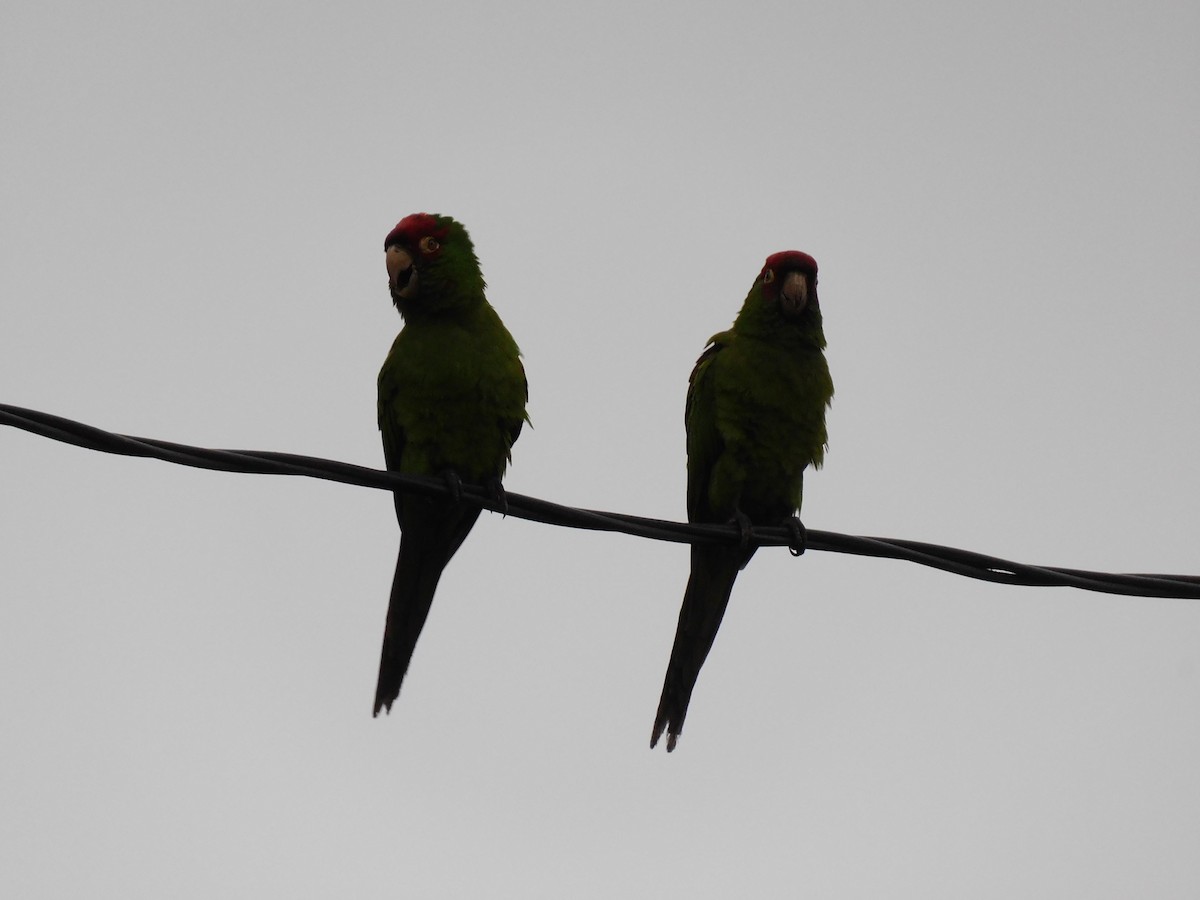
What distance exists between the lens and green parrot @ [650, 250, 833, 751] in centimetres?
591

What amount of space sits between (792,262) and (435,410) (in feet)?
6.55

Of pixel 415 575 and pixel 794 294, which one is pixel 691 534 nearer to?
→ pixel 415 575

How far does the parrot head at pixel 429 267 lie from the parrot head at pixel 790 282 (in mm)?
1463

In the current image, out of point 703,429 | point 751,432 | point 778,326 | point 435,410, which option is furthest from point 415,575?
point 778,326

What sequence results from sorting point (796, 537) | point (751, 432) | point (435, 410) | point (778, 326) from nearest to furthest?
point (796, 537)
point (435, 410)
point (751, 432)
point (778, 326)

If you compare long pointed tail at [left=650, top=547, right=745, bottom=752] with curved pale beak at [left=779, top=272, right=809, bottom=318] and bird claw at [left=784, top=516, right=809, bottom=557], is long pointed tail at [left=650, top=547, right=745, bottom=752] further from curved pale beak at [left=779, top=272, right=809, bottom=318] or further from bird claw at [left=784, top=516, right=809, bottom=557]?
curved pale beak at [left=779, top=272, right=809, bottom=318]

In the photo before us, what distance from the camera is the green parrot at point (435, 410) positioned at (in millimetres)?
5480

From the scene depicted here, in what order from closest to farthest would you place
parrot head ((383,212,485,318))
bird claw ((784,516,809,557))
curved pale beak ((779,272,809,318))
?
bird claw ((784,516,809,557))
parrot head ((383,212,485,318))
curved pale beak ((779,272,809,318))

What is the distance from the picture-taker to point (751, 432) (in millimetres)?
5930

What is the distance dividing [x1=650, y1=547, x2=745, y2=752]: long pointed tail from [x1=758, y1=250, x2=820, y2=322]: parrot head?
128 centimetres

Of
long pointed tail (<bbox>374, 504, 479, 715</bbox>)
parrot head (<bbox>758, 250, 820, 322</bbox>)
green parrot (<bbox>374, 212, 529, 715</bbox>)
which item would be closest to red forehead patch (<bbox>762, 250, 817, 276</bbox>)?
parrot head (<bbox>758, 250, 820, 322</bbox>)

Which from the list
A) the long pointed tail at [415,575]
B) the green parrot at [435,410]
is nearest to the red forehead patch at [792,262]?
the green parrot at [435,410]

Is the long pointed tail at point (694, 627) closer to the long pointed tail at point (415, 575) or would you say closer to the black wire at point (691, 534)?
the long pointed tail at point (415, 575)

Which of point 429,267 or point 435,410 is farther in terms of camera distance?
point 429,267
